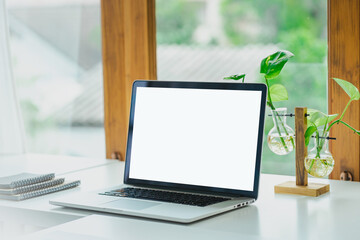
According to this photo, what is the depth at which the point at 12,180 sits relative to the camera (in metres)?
1.58

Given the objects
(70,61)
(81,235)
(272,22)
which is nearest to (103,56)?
(70,61)

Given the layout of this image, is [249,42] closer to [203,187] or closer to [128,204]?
[203,187]

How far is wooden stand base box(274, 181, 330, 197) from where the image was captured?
4.97ft

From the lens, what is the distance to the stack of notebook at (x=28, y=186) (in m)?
1.54

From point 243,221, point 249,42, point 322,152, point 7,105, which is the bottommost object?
point 243,221

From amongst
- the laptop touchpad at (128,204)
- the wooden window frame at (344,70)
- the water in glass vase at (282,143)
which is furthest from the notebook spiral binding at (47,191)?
the wooden window frame at (344,70)

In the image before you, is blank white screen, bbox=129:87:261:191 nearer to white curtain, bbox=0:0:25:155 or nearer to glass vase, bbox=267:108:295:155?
glass vase, bbox=267:108:295:155

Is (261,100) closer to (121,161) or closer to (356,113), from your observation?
(356,113)

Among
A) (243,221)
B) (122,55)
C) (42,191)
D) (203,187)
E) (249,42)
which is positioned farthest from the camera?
(122,55)

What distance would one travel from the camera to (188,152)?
1.54 meters

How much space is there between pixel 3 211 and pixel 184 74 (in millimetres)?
943

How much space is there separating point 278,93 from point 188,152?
32 centimetres

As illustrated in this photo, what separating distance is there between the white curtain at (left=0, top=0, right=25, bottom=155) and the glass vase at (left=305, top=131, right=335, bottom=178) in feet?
4.71

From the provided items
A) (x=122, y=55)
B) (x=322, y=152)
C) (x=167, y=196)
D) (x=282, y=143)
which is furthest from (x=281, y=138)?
(x=122, y=55)
